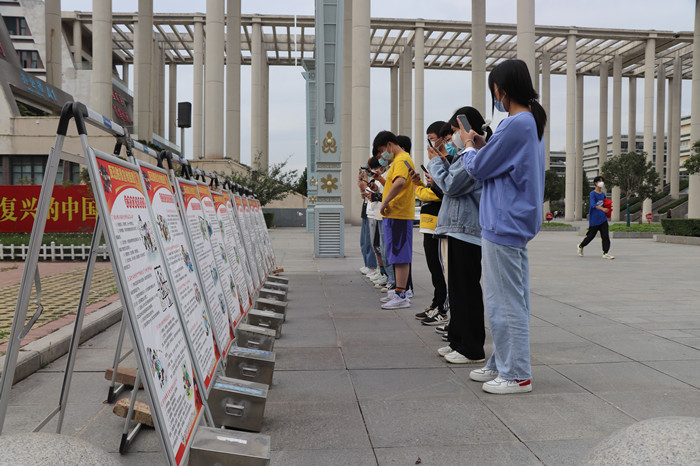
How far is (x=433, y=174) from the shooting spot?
15.8 feet

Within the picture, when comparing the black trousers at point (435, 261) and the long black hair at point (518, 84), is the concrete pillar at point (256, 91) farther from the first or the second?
the long black hair at point (518, 84)

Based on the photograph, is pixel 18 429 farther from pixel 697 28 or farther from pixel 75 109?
pixel 697 28

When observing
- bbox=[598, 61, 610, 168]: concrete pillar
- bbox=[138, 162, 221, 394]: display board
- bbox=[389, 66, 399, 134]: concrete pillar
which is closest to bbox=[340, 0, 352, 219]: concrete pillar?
bbox=[389, 66, 399, 134]: concrete pillar

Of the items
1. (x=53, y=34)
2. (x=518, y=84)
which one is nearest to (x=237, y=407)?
(x=518, y=84)

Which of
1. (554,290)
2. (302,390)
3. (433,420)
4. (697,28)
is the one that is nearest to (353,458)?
(433,420)

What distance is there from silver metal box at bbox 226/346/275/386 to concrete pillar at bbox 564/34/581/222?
150 feet

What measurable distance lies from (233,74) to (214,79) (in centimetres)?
510

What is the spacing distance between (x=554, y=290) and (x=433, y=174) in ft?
16.3

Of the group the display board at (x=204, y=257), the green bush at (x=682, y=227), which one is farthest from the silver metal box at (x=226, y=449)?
the green bush at (x=682, y=227)

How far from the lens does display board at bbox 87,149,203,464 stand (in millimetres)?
2127

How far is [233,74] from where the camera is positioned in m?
36.6

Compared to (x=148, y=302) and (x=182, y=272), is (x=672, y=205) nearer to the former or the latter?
(x=182, y=272)

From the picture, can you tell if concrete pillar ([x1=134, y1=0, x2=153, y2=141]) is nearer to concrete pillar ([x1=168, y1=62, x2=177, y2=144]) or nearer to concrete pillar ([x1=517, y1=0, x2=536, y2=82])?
concrete pillar ([x1=168, y1=62, x2=177, y2=144])

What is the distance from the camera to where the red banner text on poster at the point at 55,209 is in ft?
46.5
